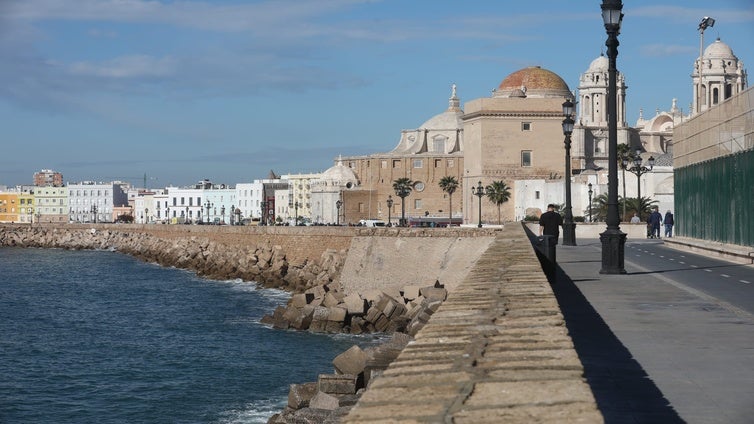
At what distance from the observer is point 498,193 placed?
315 ft

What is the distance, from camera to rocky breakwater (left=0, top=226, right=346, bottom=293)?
5309 cm

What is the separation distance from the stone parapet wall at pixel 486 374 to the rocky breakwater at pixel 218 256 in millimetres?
33263

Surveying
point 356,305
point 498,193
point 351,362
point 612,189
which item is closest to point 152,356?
point 356,305

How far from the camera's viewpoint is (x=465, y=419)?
379 centimetres

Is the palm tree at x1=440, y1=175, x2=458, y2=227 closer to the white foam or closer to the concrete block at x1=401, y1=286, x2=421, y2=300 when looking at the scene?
the concrete block at x1=401, y1=286, x2=421, y2=300

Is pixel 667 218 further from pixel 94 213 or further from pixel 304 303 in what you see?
pixel 94 213

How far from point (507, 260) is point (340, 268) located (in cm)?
3823

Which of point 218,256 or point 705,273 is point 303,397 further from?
point 218,256

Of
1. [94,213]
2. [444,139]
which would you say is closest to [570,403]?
[444,139]

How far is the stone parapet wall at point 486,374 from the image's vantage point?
389cm

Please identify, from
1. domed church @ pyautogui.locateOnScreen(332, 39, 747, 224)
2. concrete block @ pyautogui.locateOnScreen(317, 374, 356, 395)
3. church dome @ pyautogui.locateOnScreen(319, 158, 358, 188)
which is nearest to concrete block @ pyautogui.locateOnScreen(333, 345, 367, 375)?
concrete block @ pyautogui.locateOnScreen(317, 374, 356, 395)

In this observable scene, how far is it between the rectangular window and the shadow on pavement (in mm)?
87644

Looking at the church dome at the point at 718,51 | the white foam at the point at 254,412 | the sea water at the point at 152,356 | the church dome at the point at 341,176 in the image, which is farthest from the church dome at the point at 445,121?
the white foam at the point at 254,412

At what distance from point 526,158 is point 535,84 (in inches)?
572
